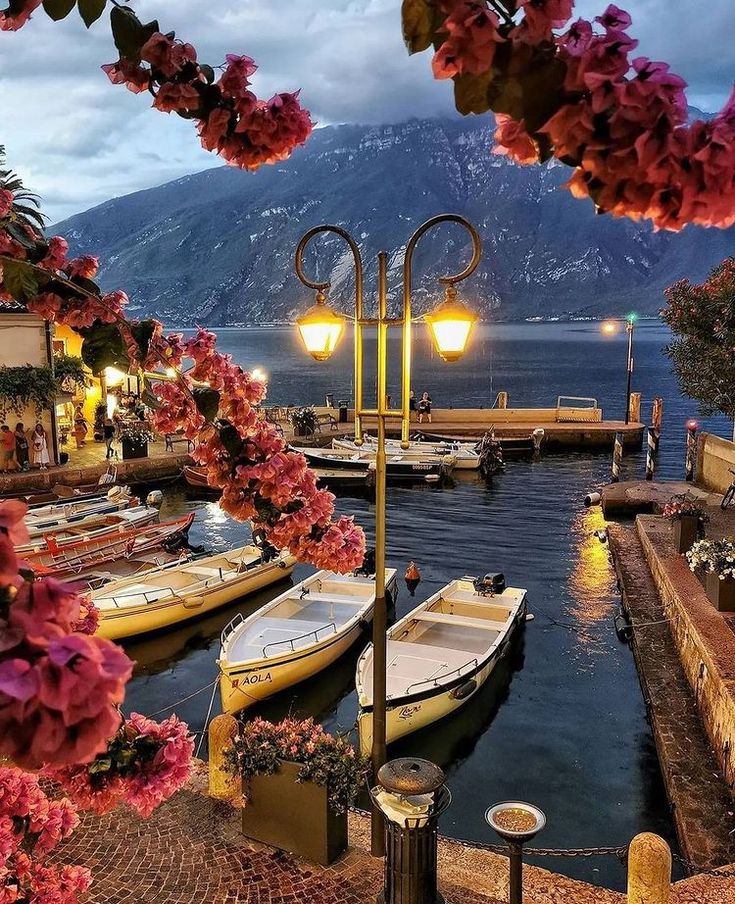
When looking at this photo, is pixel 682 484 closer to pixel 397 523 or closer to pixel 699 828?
pixel 397 523

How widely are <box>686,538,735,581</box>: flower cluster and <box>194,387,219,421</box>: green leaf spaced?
11.5 meters

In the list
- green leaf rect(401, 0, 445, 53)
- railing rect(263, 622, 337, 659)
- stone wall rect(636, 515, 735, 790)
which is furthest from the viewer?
railing rect(263, 622, 337, 659)

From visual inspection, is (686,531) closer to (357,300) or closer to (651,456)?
(357,300)

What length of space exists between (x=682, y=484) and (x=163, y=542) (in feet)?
64.3

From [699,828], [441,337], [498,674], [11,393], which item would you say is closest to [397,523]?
[498,674]

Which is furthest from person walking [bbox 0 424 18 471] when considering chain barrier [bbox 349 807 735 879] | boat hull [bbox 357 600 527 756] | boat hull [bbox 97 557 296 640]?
chain barrier [bbox 349 807 735 879]

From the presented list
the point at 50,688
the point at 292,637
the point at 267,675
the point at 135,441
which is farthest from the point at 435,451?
the point at 50,688

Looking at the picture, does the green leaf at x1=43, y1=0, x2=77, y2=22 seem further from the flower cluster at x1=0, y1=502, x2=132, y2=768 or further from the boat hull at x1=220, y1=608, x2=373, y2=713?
the boat hull at x1=220, y1=608, x2=373, y2=713

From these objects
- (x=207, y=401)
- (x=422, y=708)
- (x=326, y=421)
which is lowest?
(x=422, y=708)

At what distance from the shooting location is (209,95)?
2588 millimetres

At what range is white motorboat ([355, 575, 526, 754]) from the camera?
1223 cm

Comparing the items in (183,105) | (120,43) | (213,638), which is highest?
(120,43)

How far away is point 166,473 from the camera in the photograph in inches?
1276

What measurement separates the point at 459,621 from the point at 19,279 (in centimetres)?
1354
